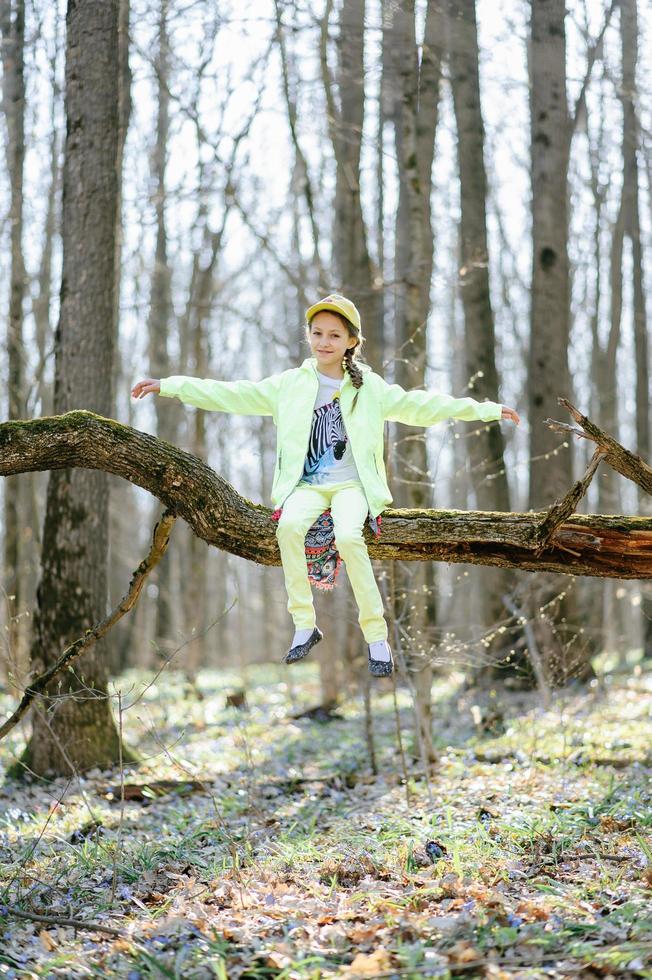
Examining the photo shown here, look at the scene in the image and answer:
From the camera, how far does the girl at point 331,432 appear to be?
16.5 feet

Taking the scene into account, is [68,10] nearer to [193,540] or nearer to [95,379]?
[95,379]

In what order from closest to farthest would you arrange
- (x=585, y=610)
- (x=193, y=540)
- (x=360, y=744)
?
(x=360, y=744) < (x=585, y=610) < (x=193, y=540)

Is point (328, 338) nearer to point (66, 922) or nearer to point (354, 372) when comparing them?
point (354, 372)

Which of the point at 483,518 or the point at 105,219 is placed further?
the point at 105,219

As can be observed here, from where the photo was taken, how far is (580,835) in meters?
5.53

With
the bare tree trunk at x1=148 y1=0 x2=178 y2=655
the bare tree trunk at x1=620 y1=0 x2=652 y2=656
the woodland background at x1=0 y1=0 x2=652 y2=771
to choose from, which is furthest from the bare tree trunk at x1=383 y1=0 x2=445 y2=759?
the bare tree trunk at x1=620 y1=0 x2=652 y2=656

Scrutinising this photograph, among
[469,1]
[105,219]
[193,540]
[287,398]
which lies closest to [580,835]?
[287,398]

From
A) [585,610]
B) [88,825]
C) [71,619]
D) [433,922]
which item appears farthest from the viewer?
[585,610]

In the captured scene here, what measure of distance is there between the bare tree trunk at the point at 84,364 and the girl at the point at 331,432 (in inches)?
130

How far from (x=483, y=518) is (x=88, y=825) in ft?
12.3

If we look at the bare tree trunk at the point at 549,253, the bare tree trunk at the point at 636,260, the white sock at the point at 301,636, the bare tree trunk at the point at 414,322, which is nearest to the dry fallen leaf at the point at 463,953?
the white sock at the point at 301,636

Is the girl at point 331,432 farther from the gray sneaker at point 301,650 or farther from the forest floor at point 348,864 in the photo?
the forest floor at point 348,864

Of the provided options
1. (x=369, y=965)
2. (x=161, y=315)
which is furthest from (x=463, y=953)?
(x=161, y=315)

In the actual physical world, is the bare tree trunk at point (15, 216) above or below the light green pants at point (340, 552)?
above
